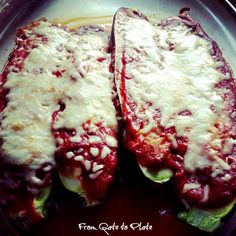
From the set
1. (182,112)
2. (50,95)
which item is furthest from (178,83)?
(50,95)

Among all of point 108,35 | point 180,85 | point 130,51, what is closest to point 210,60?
point 180,85

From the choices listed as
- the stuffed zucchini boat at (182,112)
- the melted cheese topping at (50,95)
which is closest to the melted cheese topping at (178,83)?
the stuffed zucchini boat at (182,112)

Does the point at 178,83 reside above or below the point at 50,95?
above

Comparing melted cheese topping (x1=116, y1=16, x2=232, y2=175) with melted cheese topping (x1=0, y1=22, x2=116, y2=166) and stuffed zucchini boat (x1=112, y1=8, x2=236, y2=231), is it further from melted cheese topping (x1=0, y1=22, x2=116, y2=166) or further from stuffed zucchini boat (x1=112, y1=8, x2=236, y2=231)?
melted cheese topping (x1=0, y1=22, x2=116, y2=166)

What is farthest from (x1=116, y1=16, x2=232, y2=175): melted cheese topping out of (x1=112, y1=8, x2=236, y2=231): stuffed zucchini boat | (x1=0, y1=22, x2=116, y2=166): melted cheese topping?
(x1=0, y1=22, x2=116, y2=166): melted cheese topping

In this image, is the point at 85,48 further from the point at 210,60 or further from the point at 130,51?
the point at 210,60

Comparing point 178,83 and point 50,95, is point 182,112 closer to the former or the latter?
point 178,83
